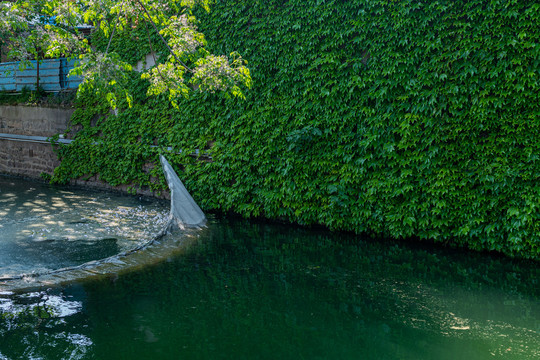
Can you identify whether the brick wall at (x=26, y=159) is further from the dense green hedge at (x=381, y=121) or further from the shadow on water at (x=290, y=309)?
the shadow on water at (x=290, y=309)

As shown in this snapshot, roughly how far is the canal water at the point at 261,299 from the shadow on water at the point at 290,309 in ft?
0.06

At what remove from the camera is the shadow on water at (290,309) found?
3.98 meters

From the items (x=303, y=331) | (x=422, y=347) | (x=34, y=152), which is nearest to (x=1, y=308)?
(x=303, y=331)

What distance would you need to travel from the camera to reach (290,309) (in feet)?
16.0

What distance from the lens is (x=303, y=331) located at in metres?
4.36

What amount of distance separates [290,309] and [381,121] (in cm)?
383

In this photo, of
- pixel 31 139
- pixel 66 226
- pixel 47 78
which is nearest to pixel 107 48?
pixel 66 226

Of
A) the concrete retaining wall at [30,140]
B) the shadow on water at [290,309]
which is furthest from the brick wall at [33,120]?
the shadow on water at [290,309]

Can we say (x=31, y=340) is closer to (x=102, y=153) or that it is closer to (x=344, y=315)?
(x=344, y=315)

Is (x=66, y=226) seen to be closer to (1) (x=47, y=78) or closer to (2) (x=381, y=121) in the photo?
(2) (x=381, y=121)

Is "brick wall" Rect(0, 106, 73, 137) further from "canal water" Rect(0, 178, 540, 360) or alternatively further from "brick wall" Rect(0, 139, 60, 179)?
"canal water" Rect(0, 178, 540, 360)

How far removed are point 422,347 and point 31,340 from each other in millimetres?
3354

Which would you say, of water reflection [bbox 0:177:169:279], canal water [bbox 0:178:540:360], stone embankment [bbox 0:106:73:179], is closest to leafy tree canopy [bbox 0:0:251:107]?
water reflection [bbox 0:177:169:279]

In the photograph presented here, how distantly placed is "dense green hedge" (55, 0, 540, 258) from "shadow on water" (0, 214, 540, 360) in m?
0.84
